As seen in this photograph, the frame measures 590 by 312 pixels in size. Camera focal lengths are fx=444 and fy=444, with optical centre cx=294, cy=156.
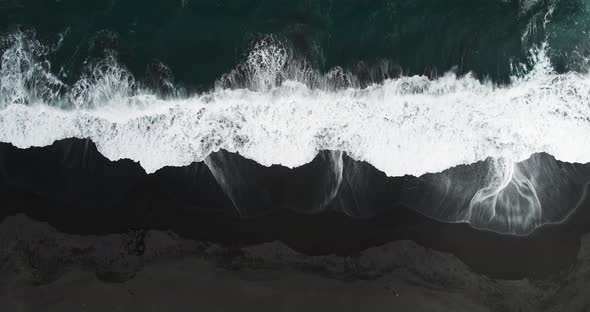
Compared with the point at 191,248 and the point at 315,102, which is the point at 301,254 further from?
the point at 315,102

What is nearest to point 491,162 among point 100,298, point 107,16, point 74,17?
point 100,298

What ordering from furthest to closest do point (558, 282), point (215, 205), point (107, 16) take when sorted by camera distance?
→ point (107, 16) < point (215, 205) < point (558, 282)

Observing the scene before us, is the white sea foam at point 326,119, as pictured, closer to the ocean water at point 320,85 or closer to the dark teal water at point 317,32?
the ocean water at point 320,85

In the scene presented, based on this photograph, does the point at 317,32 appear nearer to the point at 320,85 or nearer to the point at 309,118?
the point at 320,85

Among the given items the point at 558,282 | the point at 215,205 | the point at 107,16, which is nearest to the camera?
the point at 558,282

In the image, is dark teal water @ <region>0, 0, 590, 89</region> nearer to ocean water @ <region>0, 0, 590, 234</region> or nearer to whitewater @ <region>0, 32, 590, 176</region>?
ocean water @ <region>0, 0, 590, 234</region>

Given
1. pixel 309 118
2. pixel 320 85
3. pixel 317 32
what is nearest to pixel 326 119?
pixel 309 118

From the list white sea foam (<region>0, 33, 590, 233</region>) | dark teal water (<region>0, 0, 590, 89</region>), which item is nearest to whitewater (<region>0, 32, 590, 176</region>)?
white sea foam (<region>0, 33, 590, 233</region>)

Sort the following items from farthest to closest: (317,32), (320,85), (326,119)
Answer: (317,32), (320,85), (326,119)
